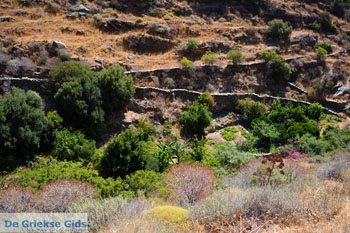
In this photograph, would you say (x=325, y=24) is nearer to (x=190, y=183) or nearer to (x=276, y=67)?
(x=276, y=67)

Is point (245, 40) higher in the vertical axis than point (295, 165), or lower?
higher

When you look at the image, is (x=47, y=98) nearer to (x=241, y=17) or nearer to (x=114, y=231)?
(x=114, y=231)

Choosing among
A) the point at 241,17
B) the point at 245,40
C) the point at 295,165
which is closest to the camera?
the point at 295,165

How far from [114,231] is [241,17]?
31.0 metres

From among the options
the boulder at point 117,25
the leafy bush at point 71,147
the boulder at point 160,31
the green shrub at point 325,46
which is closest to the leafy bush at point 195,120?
the leafy bush at point 71,147

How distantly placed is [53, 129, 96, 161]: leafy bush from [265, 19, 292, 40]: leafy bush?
23766 millimetres

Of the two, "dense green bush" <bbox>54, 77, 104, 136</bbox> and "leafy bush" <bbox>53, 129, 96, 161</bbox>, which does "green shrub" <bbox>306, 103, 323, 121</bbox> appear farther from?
"leafy bush" <bbox>53, 129, 96, 161</bbox>

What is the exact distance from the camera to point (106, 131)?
1538 cm

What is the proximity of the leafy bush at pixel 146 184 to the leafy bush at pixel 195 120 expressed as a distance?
22.8ft

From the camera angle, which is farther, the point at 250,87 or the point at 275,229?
the point at 250,87

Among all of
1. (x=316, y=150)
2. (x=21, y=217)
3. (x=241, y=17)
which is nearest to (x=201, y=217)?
(x=21, y=217)

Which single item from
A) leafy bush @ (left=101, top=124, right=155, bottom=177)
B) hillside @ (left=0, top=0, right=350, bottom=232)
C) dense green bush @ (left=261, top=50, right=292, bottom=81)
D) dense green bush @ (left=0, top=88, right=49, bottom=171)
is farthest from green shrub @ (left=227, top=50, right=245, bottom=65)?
dense green bush @ (left=0, top=88, right=49, bottom=171)

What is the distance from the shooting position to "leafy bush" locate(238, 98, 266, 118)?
63.6ft

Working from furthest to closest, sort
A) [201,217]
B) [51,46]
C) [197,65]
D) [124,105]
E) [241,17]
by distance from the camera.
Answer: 1. [241,17]
2. [197,65]
3. [51,46]
4. [124,105]
5. [201,217]
